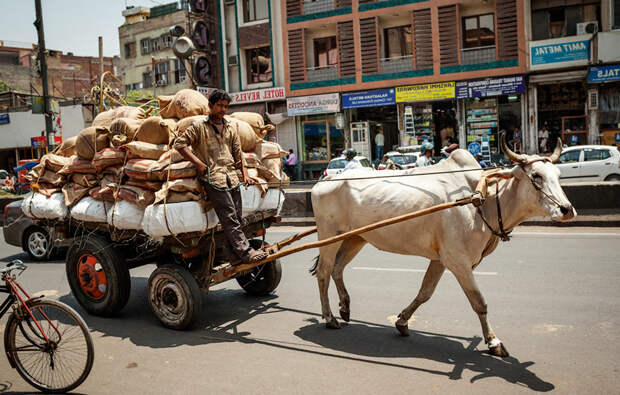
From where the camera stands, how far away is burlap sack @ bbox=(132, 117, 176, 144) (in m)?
5.90

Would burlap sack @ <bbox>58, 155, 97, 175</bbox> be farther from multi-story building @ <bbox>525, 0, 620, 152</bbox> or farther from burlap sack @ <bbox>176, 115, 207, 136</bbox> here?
multi-story building @ <bbox>525, 0, 620, 152</bbox>

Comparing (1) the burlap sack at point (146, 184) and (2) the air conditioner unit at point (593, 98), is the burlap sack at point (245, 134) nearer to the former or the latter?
(1) the burlap sack at point (146, 184)

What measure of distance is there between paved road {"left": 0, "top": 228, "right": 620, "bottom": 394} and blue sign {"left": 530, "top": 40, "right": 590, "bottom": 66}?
664 inches

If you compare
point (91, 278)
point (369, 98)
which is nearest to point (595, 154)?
point (369, 98)

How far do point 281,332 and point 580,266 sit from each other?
4.83m

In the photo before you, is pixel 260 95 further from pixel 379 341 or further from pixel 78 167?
pixel 379 341

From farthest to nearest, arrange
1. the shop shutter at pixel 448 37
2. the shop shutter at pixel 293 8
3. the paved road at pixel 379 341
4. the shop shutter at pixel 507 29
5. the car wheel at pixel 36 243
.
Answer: the shop shutter at pixel 293 8 < the shop shutter at pixel 448 37 < the shop shutter at pixel 507 29 < the car wheel at pixel 36 243 < the paved road at pixel 379 341

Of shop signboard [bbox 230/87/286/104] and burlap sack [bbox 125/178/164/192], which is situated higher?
shop signboard [bbox 230/87/286/104]

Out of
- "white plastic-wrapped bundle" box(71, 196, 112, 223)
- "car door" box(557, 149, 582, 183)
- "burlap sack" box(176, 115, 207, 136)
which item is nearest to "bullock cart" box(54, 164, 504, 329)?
"white plastic-wrapped bundle" box(71, 196, 112, 223)

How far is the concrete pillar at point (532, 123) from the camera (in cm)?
2300

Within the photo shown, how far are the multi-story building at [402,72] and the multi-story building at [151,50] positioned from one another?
14.8m

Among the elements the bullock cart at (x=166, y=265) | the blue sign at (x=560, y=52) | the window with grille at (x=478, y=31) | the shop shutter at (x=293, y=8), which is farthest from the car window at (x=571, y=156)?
the shop shutter at (x=293, y=8)

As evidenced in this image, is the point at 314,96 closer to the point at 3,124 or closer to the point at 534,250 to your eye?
the point at 534,250

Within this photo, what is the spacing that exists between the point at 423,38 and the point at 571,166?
1118cm
